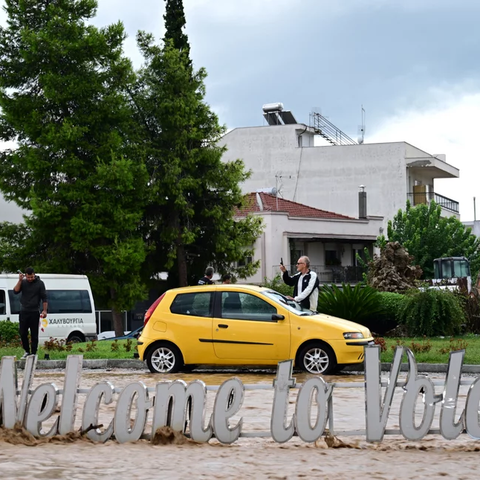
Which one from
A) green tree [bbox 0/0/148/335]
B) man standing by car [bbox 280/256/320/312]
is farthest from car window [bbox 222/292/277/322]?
green tree [bbox 0/0/148/335]

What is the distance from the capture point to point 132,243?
40.1m

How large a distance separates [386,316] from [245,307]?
417 inches

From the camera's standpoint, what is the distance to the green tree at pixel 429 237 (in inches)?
2336

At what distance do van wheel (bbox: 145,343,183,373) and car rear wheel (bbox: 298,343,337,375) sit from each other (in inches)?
77.2

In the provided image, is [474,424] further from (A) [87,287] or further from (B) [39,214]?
(B) [39,214]

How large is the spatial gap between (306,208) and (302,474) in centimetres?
5711

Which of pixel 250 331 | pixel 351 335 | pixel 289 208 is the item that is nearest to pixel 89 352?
pixel 250 331

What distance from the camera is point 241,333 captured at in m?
15.3

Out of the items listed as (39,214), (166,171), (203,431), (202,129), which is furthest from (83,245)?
(203,431)

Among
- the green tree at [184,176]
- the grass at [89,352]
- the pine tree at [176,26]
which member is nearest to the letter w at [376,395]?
the grass at [89,352]

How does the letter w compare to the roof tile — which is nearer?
the letter w

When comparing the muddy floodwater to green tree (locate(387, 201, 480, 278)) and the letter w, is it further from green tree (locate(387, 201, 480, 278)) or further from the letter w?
green tree (locate(387, 201, 480, 278))

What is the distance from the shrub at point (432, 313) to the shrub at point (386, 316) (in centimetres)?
88

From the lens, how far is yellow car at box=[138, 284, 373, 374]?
15164 mm
